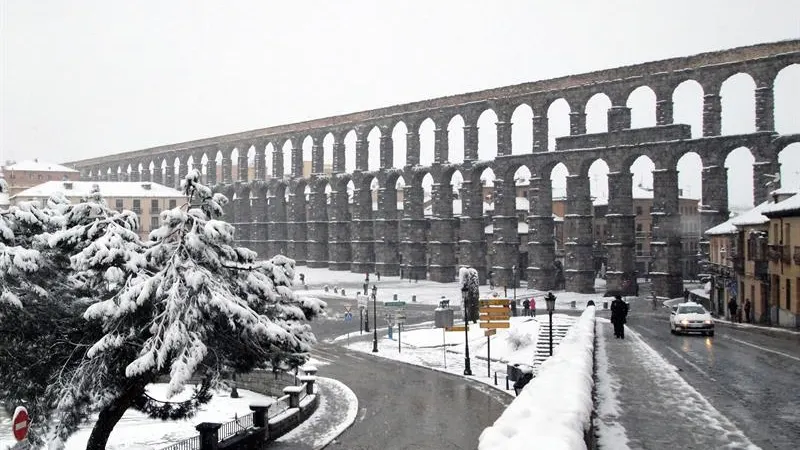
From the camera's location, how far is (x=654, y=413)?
1070 centimetres

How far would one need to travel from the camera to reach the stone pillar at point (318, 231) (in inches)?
3548

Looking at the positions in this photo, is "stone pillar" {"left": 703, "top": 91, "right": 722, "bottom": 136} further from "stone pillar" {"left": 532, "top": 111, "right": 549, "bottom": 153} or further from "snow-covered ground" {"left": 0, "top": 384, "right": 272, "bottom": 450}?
"snow-covered ground" {"left": 0, "top": 384, "right": 272, "bottom": 450}

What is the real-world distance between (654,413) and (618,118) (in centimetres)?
5747

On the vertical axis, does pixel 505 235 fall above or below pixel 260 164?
below

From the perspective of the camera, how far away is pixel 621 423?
32.7 ft

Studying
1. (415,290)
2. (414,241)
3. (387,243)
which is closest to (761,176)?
(415,290)

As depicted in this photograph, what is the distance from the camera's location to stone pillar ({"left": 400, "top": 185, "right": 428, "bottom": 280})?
254 ft

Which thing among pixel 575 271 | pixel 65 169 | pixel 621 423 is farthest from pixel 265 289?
pixel 65 169

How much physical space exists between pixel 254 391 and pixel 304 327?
12.7 meters

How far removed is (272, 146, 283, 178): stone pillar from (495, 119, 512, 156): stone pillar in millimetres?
36156

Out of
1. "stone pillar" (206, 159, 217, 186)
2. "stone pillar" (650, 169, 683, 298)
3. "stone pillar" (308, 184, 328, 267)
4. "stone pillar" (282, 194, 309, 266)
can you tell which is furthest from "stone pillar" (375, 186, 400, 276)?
"stone pillar" (206, 159, 217, 186)

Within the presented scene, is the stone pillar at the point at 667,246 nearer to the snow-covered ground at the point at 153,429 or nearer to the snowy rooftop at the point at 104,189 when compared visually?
the snow-covered ground at the point at 153,429

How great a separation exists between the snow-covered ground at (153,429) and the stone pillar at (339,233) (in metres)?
56.9

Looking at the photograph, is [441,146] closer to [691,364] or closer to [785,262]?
[785,262]
